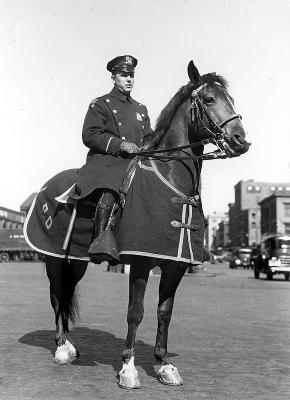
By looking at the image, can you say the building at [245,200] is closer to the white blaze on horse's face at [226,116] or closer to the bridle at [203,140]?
the bridle at [203,140]

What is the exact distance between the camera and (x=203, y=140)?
5363mm

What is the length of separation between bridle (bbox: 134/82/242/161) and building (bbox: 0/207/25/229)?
438ft

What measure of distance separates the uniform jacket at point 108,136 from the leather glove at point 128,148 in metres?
0.05

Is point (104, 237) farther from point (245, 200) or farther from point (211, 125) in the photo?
point (245, 200)

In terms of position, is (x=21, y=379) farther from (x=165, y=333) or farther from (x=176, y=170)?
(x=176, y=170)

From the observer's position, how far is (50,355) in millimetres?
6512

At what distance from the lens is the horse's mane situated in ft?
18.0

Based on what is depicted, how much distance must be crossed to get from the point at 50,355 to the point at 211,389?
6.95 feet

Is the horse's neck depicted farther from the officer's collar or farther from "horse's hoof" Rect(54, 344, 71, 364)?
"horse's hoof" Rect(54, 344, 71, 364)

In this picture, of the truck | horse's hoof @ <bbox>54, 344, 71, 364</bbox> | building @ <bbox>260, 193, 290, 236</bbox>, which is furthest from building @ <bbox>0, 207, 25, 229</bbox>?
horse's hoof @ <bbox>54, 344, 71, 364</bbox>

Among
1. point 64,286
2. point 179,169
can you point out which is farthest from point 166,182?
point 64,286

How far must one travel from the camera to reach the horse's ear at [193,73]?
17.9 ft

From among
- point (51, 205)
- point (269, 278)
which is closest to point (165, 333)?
point (51, 205)

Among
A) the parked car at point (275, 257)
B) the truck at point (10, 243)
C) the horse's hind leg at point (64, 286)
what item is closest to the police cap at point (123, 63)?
the horse's hind leg at point (64, 286)
